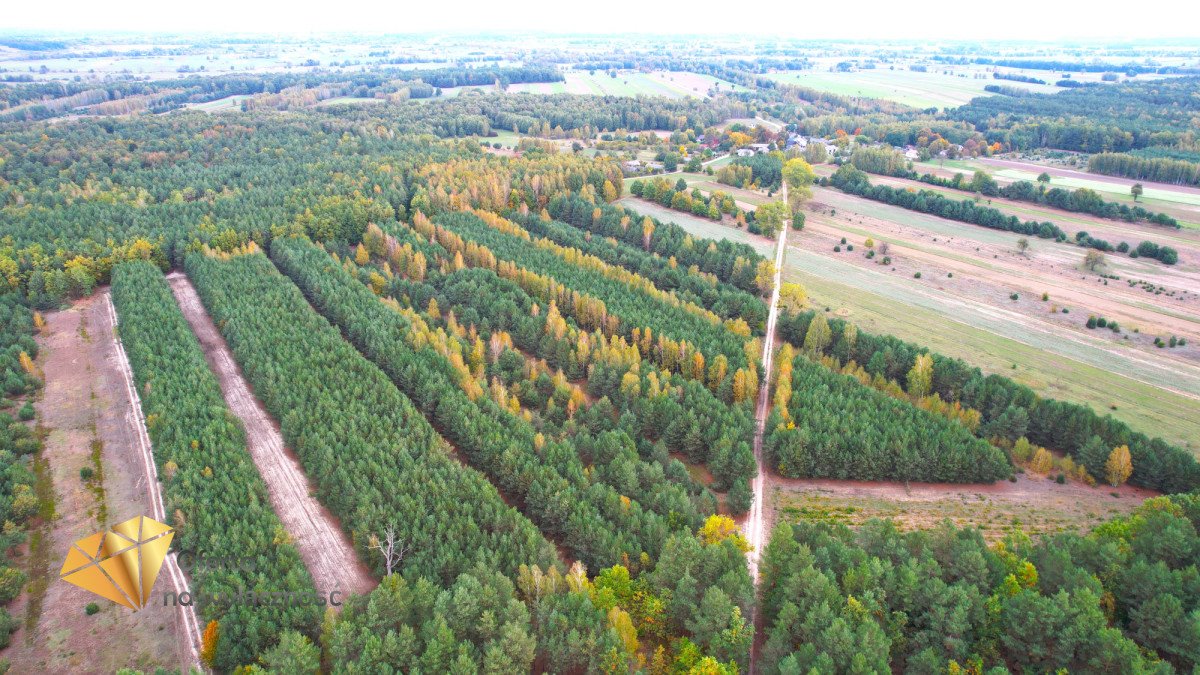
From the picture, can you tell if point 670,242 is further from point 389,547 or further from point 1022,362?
point 389,547

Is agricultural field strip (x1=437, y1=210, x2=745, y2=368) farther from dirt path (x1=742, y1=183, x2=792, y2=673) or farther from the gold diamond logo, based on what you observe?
the gold diamond logo

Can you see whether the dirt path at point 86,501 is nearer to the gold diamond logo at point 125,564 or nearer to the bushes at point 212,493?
the gold diamond logo at point 125,564

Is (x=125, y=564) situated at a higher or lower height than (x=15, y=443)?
higher

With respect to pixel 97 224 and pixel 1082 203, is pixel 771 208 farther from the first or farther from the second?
pixel 97 224

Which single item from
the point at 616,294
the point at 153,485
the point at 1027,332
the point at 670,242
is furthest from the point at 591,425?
the point at 1027,332

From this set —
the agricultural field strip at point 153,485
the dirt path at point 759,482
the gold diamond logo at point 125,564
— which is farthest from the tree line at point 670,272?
the gold diamond logo at point 125,564
